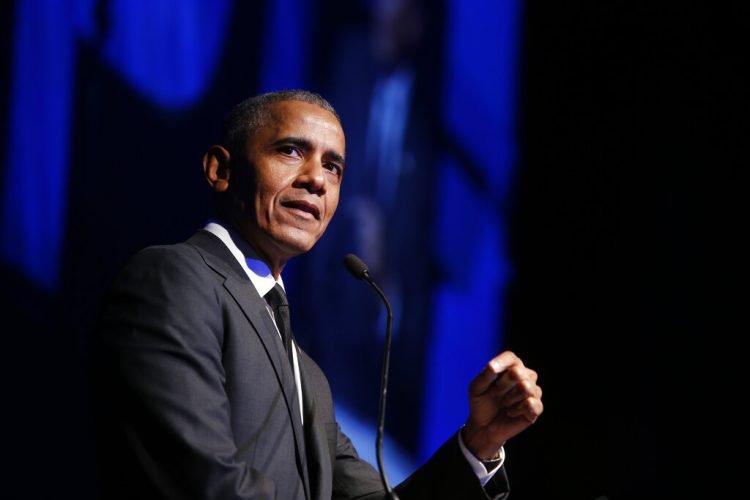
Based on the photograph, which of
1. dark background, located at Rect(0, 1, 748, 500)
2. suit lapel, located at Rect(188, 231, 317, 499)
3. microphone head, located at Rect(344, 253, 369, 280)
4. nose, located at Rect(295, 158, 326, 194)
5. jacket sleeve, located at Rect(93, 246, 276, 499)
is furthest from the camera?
dark background, located at Rect(0, 1, 748, 500)

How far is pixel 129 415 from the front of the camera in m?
1.36

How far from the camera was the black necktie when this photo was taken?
1676mm

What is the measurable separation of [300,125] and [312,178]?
0.36 ft

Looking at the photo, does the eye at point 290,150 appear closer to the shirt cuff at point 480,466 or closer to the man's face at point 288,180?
the man's face at point 288,180

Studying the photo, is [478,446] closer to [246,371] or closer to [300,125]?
[246,371]

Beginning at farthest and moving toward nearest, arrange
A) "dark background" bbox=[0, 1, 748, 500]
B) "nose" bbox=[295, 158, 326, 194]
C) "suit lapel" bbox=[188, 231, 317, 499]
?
"dark background" bbox=[0, 1, 748, 500]
"nose" bbox=[295, 158, 326, 194]
"suit lapel" bbox=[188, 231, 317, 499]

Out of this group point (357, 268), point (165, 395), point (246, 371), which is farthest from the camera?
point (357, 268)

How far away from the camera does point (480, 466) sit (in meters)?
1.77

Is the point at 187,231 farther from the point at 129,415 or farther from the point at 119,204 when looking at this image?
the point at 129,415

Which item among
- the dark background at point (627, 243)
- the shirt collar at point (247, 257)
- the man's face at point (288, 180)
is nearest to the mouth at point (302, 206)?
the man's face at point (288, 180)

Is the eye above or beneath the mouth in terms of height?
above

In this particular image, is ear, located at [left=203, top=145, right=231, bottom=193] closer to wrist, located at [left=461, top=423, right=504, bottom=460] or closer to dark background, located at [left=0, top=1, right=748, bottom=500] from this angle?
wrist, located at [left=461, top=423, right=504, bottom=460]

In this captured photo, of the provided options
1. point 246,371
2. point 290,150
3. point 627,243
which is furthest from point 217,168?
point 627,243

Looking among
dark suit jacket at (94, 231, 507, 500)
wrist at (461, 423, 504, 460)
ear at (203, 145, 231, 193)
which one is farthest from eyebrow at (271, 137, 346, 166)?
wrist at (461, 423, 504, 460)
